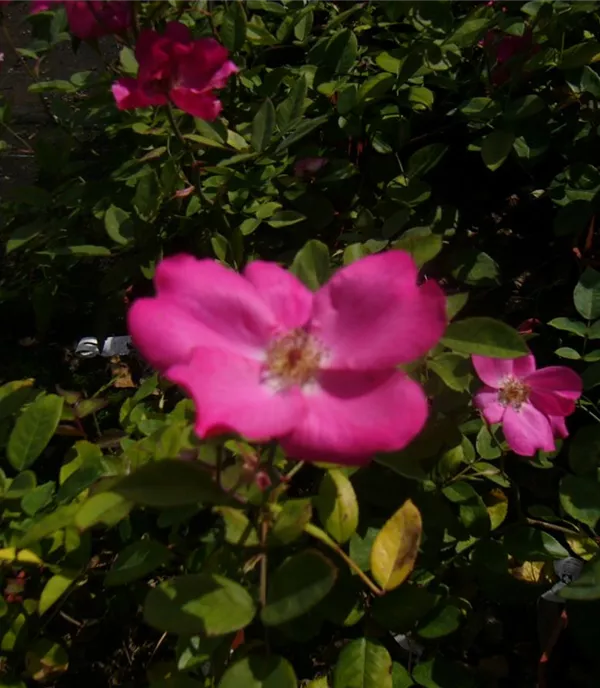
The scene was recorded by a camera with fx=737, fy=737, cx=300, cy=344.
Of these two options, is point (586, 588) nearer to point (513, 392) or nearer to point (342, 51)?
point (513, 392)

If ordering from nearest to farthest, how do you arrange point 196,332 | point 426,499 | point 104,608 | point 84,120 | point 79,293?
point 196,332 → point 426,499 → point 104,608 → point 84,120 → point 79,293

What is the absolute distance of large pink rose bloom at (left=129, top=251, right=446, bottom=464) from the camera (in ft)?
1.79

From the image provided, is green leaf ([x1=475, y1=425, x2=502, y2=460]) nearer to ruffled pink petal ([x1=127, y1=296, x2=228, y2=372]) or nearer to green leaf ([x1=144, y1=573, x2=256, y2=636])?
green leaf ([x1=144, y1=573, x2=256, y2=636])

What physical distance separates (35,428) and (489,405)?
1.96 feet

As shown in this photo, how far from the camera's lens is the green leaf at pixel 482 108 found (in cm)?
141

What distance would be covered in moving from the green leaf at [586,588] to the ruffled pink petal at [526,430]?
0.67ft

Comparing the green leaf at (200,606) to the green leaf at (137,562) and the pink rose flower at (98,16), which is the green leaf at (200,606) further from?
the pink rose flower at (98,16)

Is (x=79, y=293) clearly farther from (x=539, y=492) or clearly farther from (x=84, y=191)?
(x=539, y=492)

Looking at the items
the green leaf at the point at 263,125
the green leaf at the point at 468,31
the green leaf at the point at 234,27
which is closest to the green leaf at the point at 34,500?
Result: the green leaf at the point at 263,125

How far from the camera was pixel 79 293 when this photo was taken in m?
1.96

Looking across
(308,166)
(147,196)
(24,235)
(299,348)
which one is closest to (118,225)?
(147,196)

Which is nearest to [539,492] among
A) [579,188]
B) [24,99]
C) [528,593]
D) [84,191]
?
[528,593]

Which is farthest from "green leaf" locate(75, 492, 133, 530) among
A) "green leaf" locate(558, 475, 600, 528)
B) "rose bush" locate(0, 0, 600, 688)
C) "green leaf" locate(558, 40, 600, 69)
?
"green leaf" locate(558, 40, 600, 69)

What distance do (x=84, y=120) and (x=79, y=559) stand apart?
1113 mm
